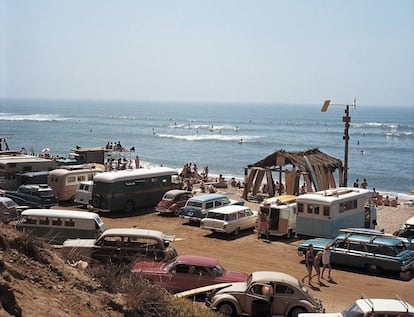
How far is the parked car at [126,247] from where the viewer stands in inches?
586

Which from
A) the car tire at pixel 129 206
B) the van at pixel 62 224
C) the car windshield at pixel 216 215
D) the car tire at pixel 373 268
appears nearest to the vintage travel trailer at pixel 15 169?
the car tire at pixel 129 206

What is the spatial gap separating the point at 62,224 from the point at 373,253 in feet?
31.3

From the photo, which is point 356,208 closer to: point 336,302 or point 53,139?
point 336,302

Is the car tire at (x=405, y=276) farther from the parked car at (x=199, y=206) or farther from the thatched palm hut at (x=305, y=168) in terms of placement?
the thatched palm hut at (x=305, y=168)

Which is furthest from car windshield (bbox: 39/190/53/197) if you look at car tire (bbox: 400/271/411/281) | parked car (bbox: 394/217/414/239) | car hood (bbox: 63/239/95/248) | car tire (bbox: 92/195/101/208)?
car tire (bbox: 400/271/411/281)

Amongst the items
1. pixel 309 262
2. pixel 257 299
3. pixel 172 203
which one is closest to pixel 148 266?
pixel 257 299

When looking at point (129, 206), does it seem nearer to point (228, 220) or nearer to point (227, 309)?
point (228, 220)

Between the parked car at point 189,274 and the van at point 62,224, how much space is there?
14.3ft

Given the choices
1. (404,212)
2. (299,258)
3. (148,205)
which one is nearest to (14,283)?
(299,258)

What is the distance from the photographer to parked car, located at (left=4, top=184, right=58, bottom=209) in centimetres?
2270

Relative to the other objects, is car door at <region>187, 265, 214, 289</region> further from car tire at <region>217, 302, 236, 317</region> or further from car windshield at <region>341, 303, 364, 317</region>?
car windshield at <region>341, 303, 364, 317</region>

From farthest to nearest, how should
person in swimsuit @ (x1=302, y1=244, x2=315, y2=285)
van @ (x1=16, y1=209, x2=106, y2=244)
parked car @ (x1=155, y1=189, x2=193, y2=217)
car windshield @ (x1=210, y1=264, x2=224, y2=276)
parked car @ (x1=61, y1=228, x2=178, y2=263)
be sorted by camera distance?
parked car @ (x1=155, y1=189, x2=193, y2=217) < van @ (x1=16, y1=209, x2=106, y2=244) < person in swimsuit @ (x1=302, y1=244, x2=315, y2=285) < parked car @ (x1=61, y1=228, x2=178, y2=263) < car windshield @ (x1=210, y1=264, x2=224, y2=276)

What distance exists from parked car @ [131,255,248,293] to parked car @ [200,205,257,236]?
7.12 metres

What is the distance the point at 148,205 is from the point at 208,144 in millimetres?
62518
